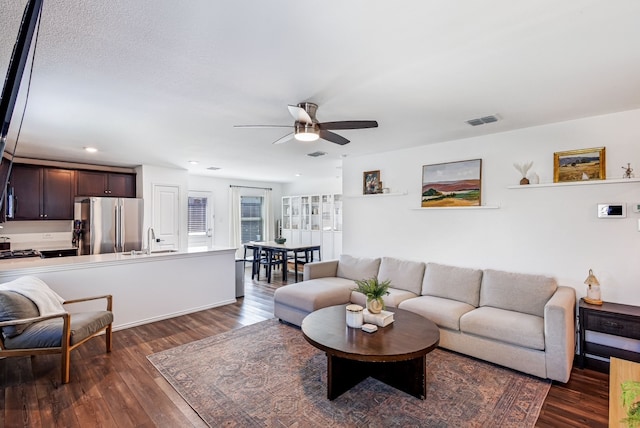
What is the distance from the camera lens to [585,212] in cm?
311

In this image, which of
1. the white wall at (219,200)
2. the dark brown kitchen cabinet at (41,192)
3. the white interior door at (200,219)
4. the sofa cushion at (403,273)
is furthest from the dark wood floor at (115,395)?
the white wall at (219,200)

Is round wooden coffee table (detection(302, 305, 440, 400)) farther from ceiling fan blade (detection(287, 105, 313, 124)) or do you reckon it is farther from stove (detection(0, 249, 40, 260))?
stove (detection(0, 249, 40, 260))

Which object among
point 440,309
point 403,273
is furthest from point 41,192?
point 440,309

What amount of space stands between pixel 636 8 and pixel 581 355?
2.82 meters

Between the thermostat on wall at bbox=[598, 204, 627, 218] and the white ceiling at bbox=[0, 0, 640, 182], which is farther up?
the white ceiling at bbox=[0, 0, 640, 182]

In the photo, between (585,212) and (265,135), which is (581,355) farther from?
(265,135)

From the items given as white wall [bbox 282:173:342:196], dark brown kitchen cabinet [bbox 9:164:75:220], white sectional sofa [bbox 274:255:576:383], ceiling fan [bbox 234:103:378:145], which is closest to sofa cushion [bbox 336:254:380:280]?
white sectional sofa [bbox 274:255:576:383]

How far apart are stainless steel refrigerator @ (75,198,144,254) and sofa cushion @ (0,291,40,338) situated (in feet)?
9.19

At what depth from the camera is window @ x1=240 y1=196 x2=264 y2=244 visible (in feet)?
28.1

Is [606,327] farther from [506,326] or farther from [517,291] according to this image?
[506,326]

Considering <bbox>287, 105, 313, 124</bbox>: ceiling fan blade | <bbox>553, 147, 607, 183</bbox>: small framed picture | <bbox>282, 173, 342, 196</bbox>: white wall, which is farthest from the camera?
<bbox>282, 173, 342, 196</bbox>: white wall

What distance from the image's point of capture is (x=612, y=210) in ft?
9.70

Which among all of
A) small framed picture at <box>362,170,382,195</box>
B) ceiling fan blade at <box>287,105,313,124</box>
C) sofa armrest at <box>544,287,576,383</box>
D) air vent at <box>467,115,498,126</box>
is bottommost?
sofa armrest at <box>544,287,576,383</box>

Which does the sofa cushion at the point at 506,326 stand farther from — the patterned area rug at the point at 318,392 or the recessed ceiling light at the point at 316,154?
the recessed ceiling light at the point at 316,154
